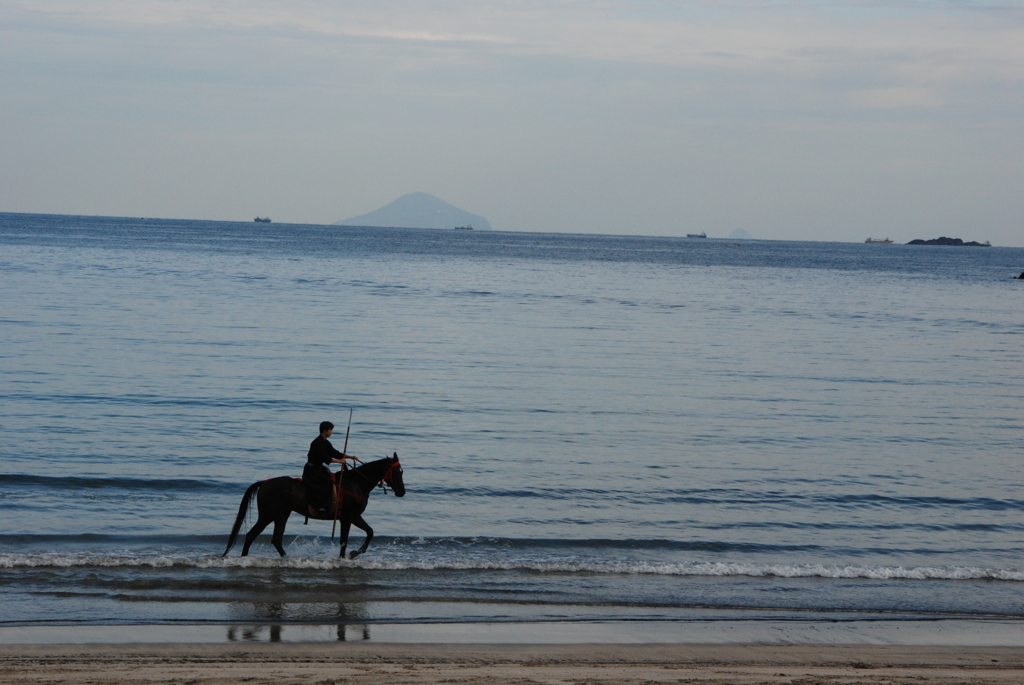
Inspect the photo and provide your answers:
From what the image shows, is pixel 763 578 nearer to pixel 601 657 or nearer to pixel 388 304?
pixel 601 657

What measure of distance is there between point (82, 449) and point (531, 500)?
28.6 ft

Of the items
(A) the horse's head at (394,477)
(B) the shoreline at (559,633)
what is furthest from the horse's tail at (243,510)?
(B) the shoreline at (559,633)

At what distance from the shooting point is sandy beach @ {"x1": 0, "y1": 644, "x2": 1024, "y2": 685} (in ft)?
28.0

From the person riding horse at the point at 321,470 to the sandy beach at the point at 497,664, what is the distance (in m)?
3.00

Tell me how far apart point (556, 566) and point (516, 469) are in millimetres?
4922

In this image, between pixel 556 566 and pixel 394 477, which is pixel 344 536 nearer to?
pixel 394 477

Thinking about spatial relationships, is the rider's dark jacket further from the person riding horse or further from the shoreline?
the shoreline

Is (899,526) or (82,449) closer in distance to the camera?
(899,526)

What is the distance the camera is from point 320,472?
40.4 feet

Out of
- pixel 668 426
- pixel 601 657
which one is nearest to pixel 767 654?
pixel 601 657

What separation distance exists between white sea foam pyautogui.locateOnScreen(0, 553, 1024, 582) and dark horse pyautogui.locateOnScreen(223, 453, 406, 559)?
261 mm

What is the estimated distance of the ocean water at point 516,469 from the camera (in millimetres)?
11938

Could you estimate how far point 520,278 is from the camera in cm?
8325

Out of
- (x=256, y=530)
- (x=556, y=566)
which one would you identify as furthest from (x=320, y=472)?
(x=556, y=566)
